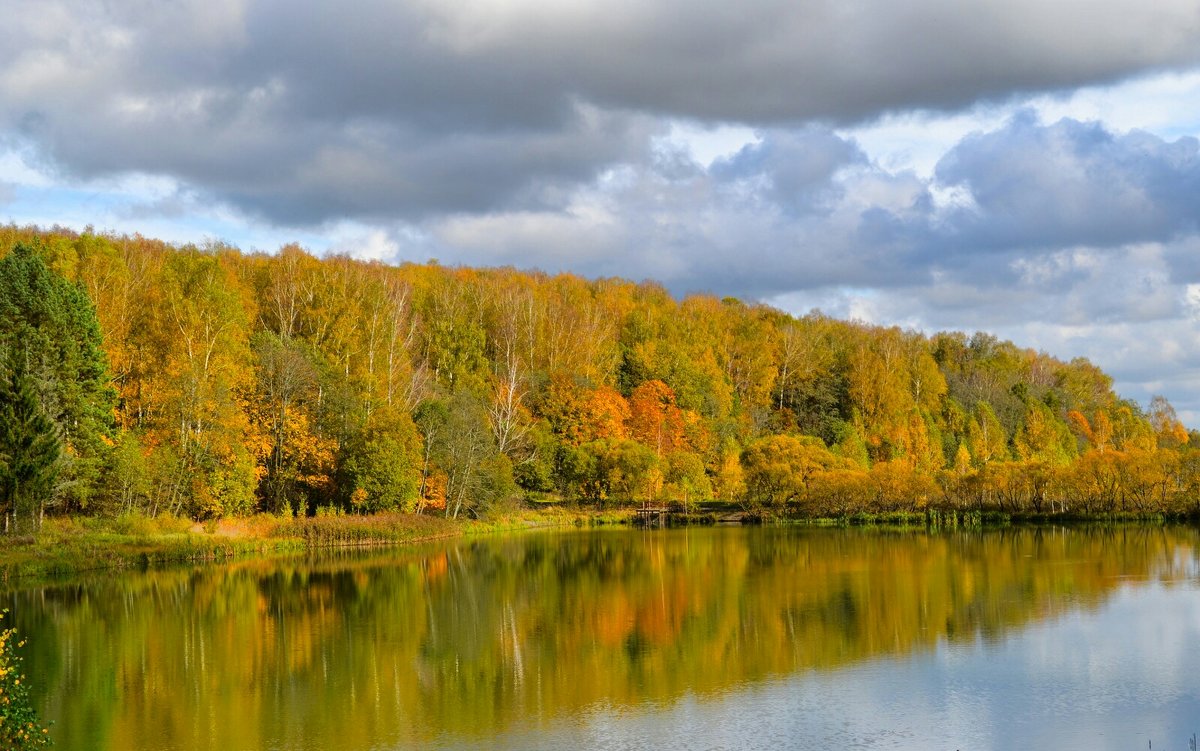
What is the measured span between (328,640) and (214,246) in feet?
204

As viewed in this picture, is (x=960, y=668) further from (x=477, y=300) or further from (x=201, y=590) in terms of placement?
(x=477, y=300)

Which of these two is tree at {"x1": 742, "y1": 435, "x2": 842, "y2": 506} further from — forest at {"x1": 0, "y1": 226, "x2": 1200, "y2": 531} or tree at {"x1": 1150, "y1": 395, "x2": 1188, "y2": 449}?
tree at {"x1": 1150, "y1": 395, "x2": 1188, "y2": 449}

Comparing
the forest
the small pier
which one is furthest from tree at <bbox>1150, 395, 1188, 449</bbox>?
the small pier

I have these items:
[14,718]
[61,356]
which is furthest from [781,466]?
[14,718]

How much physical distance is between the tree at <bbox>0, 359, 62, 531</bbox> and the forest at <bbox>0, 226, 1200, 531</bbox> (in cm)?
8

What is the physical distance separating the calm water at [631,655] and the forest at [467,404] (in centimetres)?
844

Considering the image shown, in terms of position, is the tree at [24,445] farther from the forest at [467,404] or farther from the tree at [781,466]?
the tree at [781,466]

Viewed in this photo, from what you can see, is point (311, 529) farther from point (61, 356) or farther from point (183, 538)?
point (61, 356)

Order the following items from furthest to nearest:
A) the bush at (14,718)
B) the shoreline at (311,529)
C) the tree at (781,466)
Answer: the tree at (781,466)
the shoreline at (311,529)
the bush at (14,718)

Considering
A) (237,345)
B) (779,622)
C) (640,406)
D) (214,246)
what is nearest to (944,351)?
(640,406)

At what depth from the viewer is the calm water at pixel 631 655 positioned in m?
15.6

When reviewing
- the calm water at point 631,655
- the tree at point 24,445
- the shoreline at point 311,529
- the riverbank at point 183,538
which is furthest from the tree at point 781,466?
the tree at point 24,445

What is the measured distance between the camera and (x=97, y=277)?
49.6m

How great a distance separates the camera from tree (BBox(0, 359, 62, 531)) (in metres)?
35.5
